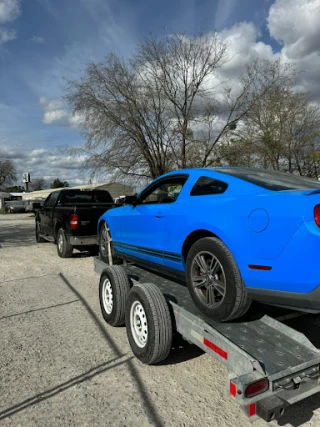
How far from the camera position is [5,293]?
19.3 ft

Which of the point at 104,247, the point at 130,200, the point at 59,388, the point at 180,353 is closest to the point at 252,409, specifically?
the point at 180,353

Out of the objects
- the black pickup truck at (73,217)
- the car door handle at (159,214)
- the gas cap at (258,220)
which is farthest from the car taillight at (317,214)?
the black pickup truck at (73,217)

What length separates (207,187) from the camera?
3.38 meters

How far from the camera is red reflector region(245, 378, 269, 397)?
2.13 metres

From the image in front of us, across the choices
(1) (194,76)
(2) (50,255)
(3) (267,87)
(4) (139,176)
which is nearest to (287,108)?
(3) (267,87)

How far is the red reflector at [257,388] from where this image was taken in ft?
6.99

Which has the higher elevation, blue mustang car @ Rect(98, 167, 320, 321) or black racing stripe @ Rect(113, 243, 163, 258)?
blue mustang car @ Rect(98, 167, 320, 321)

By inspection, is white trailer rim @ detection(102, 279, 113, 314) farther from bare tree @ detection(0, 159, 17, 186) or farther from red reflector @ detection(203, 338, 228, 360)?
bare tree @ detection(0, 159, 17, 186)

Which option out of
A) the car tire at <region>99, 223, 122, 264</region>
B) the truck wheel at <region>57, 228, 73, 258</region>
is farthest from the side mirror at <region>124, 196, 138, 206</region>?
the truck wheel at <region>57, 228, 73, 258</region>

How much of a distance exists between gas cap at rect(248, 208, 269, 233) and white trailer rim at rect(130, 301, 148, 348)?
1417 mm

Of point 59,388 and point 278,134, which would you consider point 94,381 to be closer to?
point 59,388

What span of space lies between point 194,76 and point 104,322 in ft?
49.6

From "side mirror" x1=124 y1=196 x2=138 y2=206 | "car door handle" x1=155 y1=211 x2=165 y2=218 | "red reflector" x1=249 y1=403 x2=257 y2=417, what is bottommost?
"red reflector" x1=249 y1=403 x2=257 y2=417

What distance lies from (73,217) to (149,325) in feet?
18.2
